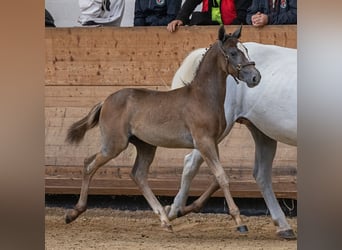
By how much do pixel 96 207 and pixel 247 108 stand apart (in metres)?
1.26

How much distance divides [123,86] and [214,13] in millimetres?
717

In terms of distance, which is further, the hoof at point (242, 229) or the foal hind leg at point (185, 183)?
the foal hind leg at point (185, 183)

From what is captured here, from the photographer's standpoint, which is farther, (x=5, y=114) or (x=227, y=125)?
(x=227, y=125)

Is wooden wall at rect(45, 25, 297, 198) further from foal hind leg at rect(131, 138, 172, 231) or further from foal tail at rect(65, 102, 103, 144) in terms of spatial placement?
foal hind leg at rect(131, 138, 172, 231)

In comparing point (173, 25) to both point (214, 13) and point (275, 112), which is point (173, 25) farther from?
point (275, 112)

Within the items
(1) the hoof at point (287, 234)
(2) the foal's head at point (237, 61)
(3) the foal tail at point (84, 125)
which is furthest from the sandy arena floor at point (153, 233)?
(2) the foal's head at point (237, 61)

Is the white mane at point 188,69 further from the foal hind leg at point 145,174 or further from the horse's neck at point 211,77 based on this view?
the foal hind leg at point 145,174

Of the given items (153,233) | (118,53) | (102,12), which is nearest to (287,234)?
(153,233)

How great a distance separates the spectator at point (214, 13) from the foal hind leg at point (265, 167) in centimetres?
66

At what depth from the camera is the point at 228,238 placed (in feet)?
17.0

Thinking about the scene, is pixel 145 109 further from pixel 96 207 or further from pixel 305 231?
pixel 305 231

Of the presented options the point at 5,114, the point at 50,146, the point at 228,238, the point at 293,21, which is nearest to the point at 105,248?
the point at 228,238

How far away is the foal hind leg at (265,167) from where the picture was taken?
17.6ft

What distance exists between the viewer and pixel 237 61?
468 cm
